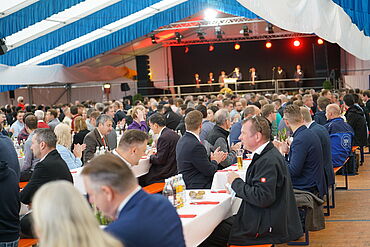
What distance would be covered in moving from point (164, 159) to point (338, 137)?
2546mm

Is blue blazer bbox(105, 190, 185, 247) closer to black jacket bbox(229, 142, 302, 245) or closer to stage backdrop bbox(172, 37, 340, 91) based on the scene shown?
black jacket bbox(229, 142, 302, 245)

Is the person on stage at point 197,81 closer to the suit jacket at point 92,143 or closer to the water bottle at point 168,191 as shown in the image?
the suit jacket at point 92,143

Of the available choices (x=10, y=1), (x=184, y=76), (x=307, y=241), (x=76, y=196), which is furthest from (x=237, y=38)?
(x=76, y=196)

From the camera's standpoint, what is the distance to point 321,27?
7547 millimetres

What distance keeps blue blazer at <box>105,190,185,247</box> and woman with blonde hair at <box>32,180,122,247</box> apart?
0.45 m

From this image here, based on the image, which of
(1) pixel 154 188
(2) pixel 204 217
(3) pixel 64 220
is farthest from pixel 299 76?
(3) pixel 64 220

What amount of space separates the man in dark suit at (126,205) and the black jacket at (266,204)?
1803mm

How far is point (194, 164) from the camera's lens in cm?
607

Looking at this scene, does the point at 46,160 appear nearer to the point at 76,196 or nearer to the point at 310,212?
the point at 310,212

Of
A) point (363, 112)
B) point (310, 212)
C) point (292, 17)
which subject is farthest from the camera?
point (363, 112)

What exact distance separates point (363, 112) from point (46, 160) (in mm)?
7280

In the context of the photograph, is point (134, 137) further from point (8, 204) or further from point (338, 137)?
point (338, 137)

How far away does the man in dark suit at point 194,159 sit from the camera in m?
6.05

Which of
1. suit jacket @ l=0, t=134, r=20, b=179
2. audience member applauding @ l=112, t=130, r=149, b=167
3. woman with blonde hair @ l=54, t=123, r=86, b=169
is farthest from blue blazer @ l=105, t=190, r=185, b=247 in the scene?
woman with blonde hair @ l=54, t=123, r=86, b=169
